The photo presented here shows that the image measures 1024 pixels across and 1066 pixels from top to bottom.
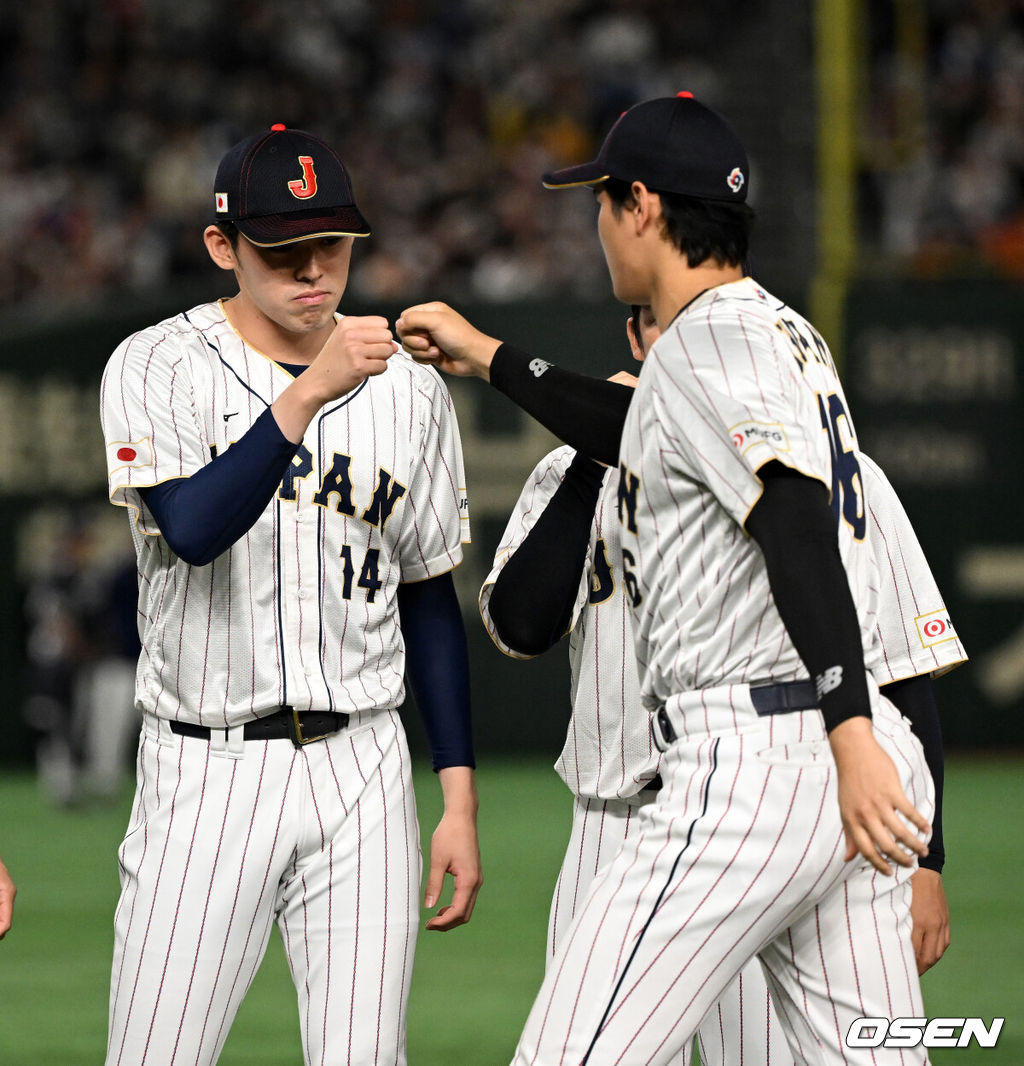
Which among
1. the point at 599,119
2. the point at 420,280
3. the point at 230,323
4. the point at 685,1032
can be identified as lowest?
the point at 685,1032

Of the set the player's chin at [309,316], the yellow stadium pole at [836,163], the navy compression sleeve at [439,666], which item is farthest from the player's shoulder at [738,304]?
the yellow stadium pole at [836,163]

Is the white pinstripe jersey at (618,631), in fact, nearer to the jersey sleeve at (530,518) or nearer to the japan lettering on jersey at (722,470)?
the jersey sleeve at (530,518)

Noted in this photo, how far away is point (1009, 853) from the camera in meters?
8.67

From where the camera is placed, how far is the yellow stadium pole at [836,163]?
1159 centimetres

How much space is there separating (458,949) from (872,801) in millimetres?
4626

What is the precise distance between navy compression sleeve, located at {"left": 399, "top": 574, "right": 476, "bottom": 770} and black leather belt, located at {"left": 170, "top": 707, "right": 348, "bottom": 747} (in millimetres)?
299

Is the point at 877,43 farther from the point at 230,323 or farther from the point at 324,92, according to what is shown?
the point at 230,323

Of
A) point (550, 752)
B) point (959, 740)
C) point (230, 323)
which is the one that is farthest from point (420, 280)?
point (230, 323)

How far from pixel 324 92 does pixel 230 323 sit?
12.4m

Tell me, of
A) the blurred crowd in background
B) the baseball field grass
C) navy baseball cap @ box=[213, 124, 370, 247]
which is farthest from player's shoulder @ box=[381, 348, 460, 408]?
the blurred crowd in background

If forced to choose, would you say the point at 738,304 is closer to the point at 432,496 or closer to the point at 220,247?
the point at 432,496

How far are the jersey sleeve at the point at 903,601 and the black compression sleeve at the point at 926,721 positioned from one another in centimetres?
3

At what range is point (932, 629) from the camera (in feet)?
10.3

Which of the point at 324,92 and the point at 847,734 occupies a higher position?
the point at 324,92
